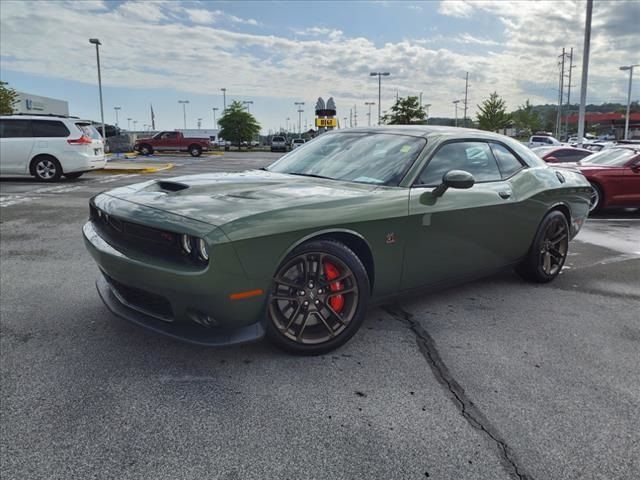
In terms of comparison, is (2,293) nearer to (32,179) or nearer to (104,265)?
(104,265)

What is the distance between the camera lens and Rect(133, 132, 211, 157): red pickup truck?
3675 centimetres

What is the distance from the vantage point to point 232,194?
10.4ft

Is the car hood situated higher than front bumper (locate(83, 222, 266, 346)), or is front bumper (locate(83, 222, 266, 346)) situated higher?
the car hood

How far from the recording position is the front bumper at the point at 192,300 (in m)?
2.65

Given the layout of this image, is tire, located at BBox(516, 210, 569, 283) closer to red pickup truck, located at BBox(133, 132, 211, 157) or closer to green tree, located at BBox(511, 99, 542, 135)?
red pickup truck, located at BBox(133, 132, 211, 157)

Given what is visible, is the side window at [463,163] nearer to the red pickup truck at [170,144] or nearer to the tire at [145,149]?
the red pickup truck at [170,144]

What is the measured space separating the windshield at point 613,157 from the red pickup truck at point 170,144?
1198 inches

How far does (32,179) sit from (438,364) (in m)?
14.5

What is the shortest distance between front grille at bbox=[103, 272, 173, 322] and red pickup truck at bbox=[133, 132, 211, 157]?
35542 millimetres

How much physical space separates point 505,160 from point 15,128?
12.9m

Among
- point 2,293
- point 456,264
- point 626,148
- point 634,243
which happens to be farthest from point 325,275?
point 626,148

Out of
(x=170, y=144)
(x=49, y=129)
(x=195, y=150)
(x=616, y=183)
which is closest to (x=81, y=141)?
(x=49, y=129)

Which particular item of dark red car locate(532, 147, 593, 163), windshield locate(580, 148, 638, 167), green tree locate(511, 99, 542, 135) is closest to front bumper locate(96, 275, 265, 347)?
windshield locate(580, 148, 638, 167)

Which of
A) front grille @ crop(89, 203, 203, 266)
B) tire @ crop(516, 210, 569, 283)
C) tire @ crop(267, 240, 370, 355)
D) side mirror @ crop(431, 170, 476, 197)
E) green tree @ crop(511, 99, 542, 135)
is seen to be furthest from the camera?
green tree @ crop(511, 99, 542, 135)
